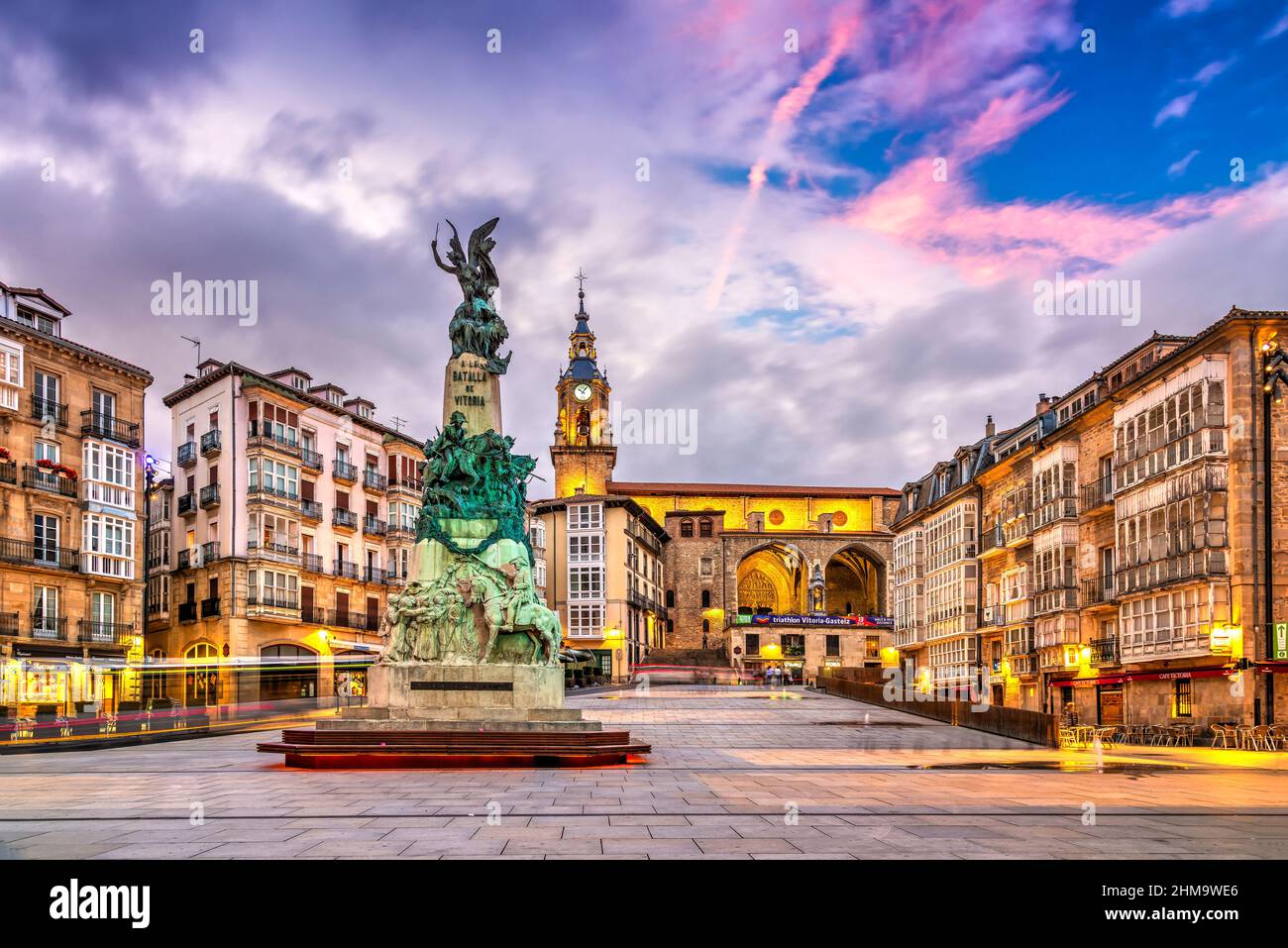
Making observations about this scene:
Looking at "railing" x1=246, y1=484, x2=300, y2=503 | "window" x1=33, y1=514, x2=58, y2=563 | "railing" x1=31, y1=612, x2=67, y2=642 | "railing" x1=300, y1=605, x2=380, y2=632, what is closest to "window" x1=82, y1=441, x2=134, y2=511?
"window" x1=33, y1=514, x2=58, y2=563

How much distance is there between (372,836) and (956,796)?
8288 mm

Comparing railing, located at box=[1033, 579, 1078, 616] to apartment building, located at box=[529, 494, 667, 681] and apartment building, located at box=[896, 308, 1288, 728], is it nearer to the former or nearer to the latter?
apartment building, located at box=[896, 308, 1288, 728]

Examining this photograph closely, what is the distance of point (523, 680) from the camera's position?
72.6 ft

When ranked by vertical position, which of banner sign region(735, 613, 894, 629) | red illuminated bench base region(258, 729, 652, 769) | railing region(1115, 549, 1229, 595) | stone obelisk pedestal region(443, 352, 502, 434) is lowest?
banner sign region(735, 613, 894, 629)

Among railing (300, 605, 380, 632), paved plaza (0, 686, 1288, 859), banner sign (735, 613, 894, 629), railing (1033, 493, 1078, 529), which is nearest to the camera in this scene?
paved plaza (0, 686, 1288, 859)

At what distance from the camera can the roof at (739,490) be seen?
113750mm

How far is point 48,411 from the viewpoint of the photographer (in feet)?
145

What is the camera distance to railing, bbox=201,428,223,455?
53.8m

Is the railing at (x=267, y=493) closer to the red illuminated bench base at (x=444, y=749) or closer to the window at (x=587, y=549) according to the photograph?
the window at (x=587, y=549)

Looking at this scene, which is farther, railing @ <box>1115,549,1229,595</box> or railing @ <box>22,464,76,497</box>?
railing @ <box>22,464,76,497</box>

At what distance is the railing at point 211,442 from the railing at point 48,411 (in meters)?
8.92

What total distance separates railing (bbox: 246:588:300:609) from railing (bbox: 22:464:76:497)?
9.53m
